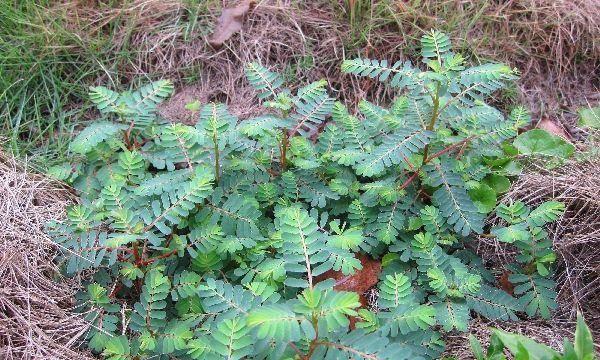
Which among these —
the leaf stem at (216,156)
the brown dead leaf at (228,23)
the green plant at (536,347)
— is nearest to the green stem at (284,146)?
the leaf stem at (216,156)

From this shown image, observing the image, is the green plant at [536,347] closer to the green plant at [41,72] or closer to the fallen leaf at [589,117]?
the fallen leaf at [589,117]

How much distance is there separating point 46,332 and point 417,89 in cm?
158

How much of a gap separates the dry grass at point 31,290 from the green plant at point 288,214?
9cm

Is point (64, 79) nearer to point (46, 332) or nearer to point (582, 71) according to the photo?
point (46, 332)

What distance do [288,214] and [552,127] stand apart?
1.63 meters

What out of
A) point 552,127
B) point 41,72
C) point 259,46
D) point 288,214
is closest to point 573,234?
point 552,127

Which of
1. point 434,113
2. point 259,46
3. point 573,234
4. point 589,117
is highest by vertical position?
point 434,113

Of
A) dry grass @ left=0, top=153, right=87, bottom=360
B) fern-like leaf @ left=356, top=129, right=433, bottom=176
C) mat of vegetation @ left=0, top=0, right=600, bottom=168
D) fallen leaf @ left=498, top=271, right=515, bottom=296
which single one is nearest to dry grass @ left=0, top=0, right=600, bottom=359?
mat of vegetation @ left=0, top=0, right=600, bottom=168

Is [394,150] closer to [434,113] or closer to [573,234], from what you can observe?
[434,113]

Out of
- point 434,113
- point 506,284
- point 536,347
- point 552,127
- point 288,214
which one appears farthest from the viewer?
point 552,127

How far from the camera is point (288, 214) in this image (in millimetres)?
2105

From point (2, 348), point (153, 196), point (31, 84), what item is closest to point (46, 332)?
point (2, 348)

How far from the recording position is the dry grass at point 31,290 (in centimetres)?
212

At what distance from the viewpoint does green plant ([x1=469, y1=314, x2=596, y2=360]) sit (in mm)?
1750
